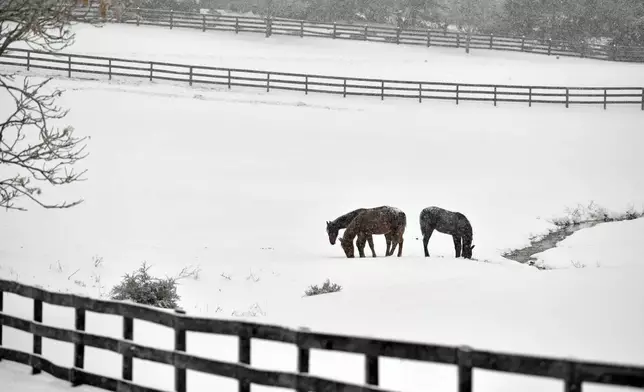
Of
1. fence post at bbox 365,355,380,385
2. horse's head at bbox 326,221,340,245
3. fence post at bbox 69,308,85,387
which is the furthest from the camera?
horse's head at bbox 326,221,340,245

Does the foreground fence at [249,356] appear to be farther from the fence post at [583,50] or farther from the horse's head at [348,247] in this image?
the fence post at [583,50]

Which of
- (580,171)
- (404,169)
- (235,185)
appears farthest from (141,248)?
(580,171)

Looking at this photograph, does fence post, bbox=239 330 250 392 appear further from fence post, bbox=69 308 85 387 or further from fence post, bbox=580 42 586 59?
fence post, bbox=580 42 586 59

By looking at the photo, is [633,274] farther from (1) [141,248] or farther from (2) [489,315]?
(1) [141,248]

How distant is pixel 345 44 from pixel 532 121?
17.1m

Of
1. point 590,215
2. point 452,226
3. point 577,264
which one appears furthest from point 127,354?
point 590,215

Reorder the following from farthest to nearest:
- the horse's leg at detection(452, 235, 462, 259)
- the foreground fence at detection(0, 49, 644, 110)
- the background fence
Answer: the background fence → the foreground fence at detection(0, 49, 644, 110) → the horse's leg at detection(452, 235, 462, 259)

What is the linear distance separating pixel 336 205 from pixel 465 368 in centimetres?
1906

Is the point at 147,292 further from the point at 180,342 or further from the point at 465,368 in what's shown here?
the point at 465,368

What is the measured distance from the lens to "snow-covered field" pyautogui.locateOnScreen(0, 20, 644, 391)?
10094 mm

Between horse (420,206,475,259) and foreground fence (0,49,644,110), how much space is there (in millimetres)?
18145

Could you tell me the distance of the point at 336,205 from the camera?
24.4 m

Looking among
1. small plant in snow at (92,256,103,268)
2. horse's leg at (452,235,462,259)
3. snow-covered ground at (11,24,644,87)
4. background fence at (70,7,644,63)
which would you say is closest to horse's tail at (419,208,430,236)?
horse's leg at (452,235,462,259)

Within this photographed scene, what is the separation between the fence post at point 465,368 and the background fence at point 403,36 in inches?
1766
